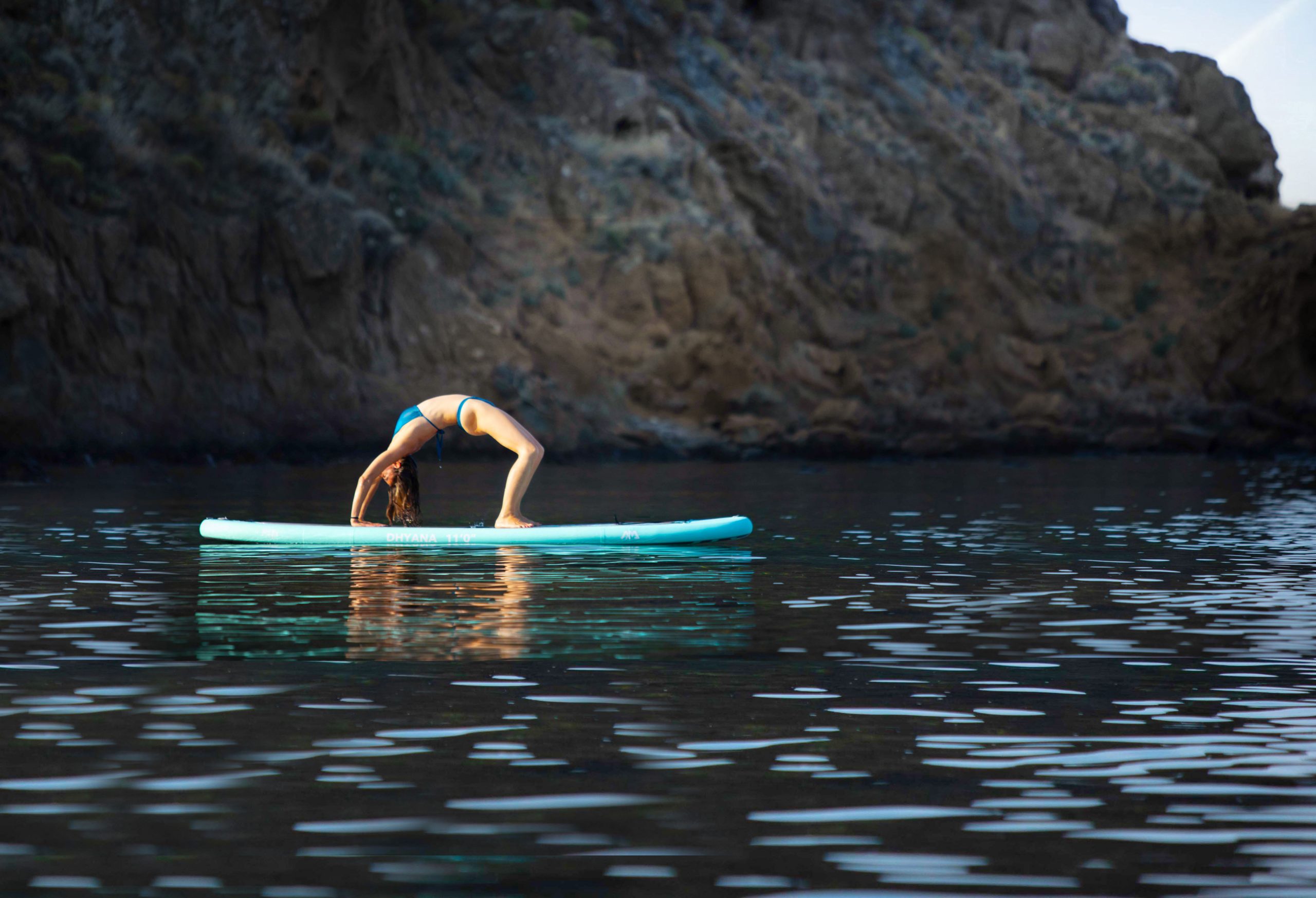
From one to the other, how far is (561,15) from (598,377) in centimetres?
1436

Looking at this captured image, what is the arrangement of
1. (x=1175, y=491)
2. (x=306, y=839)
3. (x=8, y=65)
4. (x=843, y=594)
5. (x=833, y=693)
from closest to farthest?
(x=306, y=839) → (x=833, y=693) → (x=843, y=594) → (x=1175, y=491) → (x=8, y=65)

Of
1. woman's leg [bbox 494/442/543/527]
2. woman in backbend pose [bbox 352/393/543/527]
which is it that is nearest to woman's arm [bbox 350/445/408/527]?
woman in backbend pose [bbox 352/393/543/527]

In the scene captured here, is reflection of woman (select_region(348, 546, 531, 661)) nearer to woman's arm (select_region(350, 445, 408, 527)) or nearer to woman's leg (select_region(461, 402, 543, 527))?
woman's leg (select_region(461, 402, 543, 527))

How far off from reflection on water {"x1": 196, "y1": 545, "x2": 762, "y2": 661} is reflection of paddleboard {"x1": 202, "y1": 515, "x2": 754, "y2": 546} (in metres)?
0.12

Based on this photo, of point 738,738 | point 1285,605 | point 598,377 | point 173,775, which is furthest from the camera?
point 598,377

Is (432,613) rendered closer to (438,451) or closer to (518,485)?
(518,485)

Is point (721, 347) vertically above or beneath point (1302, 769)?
above

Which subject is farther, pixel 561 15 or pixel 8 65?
pixel 561 15

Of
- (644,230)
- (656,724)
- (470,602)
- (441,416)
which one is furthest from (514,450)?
(644,230)

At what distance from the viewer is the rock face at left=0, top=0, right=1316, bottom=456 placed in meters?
42.3

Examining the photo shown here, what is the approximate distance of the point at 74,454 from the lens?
123 feet

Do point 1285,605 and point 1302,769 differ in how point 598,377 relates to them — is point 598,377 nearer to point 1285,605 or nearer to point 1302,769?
point 1285,605

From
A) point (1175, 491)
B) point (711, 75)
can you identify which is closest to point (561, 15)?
point (711, 75)

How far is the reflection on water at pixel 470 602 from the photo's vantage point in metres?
10.3
